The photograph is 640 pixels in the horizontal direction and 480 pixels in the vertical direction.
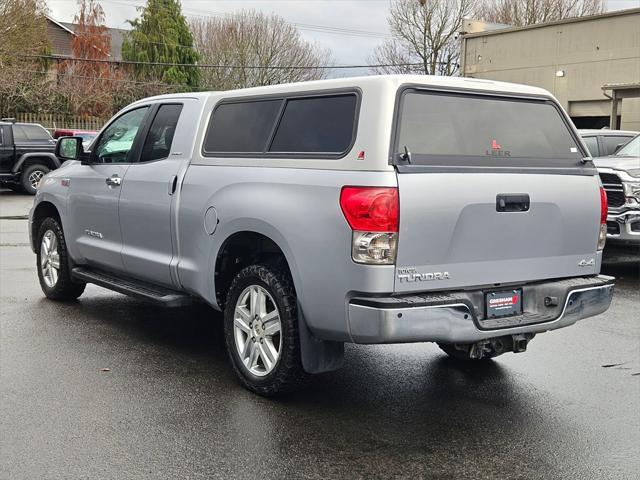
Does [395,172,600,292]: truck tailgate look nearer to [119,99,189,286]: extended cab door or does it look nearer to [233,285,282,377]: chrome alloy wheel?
→ [233,285,282,377]: chrome alloy wheel

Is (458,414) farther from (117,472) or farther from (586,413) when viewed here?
(117,472)

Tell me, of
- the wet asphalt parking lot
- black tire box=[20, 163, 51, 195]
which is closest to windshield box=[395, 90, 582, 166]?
the wet asphalt parking lot

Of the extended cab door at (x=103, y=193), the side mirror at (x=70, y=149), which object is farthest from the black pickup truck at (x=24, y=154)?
the extended cab door at (x=103, y=193)

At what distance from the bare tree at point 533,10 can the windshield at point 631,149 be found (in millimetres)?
33927

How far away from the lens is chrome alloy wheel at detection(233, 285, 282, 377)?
16.1 ft

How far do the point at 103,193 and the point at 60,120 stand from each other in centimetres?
3014

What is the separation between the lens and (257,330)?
5000mm

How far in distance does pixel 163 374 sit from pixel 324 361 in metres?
1.33

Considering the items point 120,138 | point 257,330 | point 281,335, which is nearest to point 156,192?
point 120,138

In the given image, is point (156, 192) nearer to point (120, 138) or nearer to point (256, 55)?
point (120, 138)

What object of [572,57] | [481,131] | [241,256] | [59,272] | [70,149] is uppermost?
[572,57]

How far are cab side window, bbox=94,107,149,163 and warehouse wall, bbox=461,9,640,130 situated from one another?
924 inches

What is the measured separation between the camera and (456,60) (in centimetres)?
4241

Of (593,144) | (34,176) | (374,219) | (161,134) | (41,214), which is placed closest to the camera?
(374,219)
